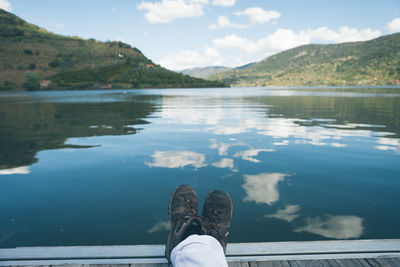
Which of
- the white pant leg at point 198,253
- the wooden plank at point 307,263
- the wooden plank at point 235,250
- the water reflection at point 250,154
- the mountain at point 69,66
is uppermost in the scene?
the mountain at point 69,66

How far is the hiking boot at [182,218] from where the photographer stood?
2.59 metres

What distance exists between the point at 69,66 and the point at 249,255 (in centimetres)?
16383

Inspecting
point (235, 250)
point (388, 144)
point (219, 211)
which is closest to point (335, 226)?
point (219, 211)

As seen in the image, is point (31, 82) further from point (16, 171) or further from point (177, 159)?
point (177, 159)

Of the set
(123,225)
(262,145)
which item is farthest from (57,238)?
(262,145)

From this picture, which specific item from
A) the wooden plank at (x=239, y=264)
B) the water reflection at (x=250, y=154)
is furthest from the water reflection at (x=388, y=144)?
the wooden plank at (x=239, y=264)

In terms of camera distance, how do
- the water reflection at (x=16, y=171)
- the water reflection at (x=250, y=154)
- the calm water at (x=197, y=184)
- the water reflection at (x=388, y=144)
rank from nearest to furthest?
the calm water at (x=197, y=184), the water reflection at (x=16, y=171), the water reflection at (x=250, y=154), the water reflection at (x=388, y=144)

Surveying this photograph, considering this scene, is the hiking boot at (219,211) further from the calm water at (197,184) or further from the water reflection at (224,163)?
the water reflection at (224,163)

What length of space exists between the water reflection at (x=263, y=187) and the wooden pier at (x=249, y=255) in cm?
210

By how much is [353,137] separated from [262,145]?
460cm

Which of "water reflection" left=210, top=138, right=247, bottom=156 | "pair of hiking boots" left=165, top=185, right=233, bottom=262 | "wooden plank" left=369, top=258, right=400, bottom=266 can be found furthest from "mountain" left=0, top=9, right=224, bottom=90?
"wooden plank" left=369, top=258, right=400, bottom=266

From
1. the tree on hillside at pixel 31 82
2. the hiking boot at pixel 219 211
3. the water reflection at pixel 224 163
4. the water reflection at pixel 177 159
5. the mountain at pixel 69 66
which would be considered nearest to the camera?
the hiking boot at pixel 219 211

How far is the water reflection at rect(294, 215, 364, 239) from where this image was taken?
3.82 meters

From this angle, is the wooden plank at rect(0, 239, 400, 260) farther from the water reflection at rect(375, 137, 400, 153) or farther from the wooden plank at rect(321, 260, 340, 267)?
the water reflection at rect(375, 137, 400, 153)
